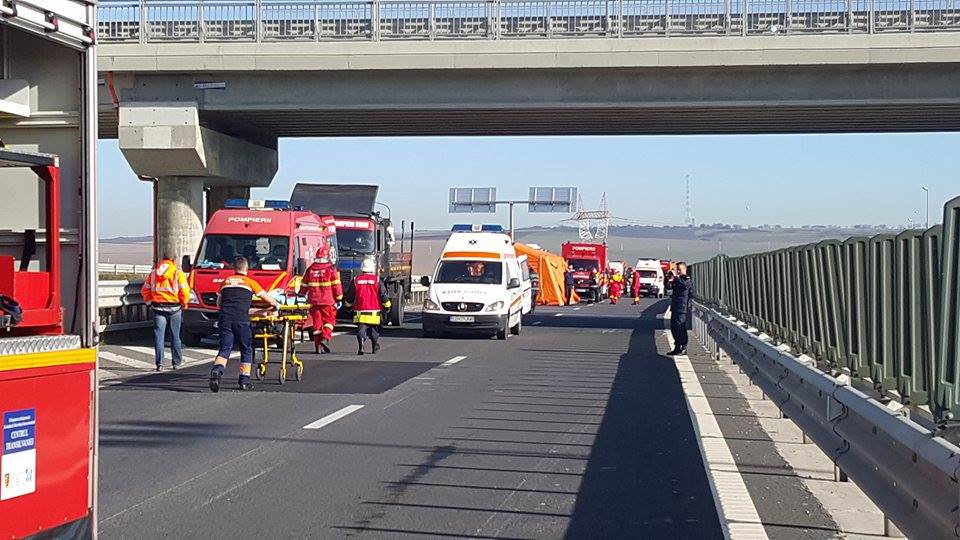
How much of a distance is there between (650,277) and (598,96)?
5200 cm

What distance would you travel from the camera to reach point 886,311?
341 inches

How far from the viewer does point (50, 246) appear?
5.64 m

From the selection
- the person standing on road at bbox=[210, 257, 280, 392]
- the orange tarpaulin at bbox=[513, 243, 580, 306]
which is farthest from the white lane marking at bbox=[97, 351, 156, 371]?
the orange tarpaulin at bbox=[513, 243, 580, 306]

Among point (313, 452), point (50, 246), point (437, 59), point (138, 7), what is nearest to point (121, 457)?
point (313, 452)

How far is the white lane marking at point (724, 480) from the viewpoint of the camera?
7766 mm

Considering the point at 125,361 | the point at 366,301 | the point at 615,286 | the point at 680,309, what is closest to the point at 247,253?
the point at 366,301

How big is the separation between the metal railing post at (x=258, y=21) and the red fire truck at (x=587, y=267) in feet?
120

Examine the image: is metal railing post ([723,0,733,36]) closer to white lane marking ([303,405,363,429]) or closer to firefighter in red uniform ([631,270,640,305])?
white lane marking ([303,405,363,429])

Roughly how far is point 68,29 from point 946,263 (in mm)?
4305

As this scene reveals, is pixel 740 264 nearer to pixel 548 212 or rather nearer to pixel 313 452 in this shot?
pixel 313 452

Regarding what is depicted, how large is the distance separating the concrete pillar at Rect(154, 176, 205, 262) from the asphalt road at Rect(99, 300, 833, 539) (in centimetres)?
1419

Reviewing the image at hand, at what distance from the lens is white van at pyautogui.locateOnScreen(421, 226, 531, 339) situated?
92.0 feet

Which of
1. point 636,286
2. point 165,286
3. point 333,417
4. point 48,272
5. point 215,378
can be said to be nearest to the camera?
point 48,272

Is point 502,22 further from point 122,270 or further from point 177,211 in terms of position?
point 122,270
